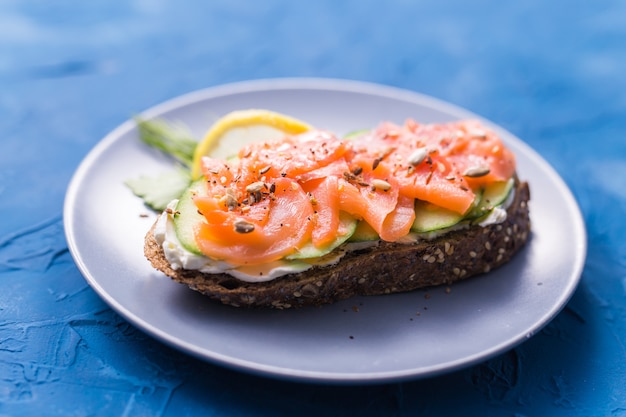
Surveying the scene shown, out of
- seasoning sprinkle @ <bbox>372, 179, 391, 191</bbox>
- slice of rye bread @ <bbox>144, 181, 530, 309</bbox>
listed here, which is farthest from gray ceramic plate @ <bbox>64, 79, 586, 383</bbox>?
seasoning sprinkle @ <bbox>372, 179, 391, 191</bbox>

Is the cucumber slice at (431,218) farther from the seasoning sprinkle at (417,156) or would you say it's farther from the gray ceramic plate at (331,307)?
the gray ceramic plate at (331,307)

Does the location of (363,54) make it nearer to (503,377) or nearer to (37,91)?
(37,91)

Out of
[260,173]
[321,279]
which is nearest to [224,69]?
[260,173]

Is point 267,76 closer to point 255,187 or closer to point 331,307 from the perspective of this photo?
point 255,187

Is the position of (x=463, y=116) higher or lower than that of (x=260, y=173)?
lower

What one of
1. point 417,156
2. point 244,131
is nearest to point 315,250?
point 417,156
